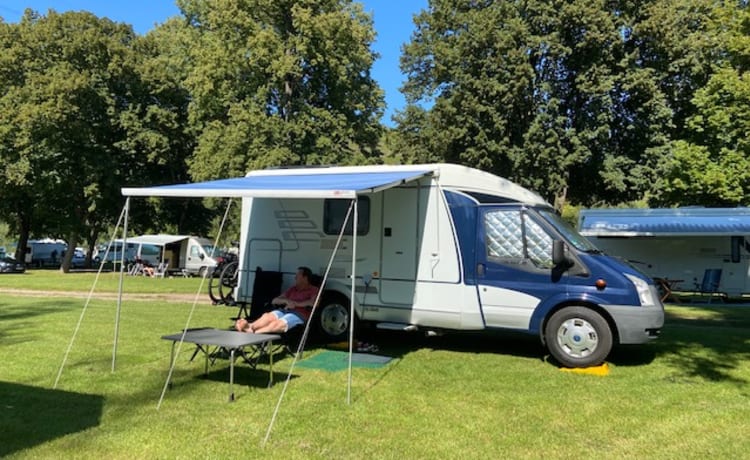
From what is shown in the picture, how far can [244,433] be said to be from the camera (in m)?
4.99

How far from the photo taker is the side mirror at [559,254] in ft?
24.5

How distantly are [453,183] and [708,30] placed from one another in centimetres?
2302

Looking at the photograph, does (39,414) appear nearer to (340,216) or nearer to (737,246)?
(340,216)

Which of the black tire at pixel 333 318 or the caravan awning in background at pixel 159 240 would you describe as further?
the caravan awning in background at pixel 159 240

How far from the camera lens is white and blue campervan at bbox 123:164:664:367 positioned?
7375 millimetres

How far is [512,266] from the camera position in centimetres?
790

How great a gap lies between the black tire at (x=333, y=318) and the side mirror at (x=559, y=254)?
3.15m

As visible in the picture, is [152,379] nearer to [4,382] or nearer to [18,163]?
[4,382]

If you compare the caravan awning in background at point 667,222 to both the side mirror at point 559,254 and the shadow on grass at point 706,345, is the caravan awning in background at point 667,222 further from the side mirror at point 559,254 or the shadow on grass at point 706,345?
the side mirror at point 559,254

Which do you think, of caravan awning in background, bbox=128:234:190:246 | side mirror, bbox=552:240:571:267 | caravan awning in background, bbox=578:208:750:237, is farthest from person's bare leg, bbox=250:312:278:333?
caravan awning in background, bbox=128:234:190:246

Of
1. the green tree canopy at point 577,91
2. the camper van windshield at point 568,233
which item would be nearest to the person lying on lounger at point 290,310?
the camper van windshield at point 568,233

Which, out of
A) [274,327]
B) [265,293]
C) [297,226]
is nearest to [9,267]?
[265,293]

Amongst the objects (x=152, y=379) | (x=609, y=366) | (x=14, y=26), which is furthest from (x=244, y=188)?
(x=14, y=26)

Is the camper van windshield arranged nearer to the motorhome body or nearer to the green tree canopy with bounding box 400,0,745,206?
the motorhome body
